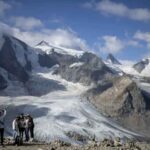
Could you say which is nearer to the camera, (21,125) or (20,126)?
(20,126)

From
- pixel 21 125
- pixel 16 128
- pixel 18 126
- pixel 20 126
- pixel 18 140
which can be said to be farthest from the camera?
pixel 21 125

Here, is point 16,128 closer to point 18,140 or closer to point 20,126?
point 20,126

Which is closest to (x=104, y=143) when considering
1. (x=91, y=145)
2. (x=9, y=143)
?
(x=91, y=145)

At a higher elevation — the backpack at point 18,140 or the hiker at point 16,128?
the hiker at point 16,128

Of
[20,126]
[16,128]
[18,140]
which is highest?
[20,126]

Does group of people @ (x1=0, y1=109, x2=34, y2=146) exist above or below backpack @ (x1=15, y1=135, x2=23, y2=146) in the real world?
above

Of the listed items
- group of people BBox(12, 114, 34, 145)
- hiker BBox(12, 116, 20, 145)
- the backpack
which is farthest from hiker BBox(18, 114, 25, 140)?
the backpack

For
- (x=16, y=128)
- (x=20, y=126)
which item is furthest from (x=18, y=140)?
(x=20, y=126)

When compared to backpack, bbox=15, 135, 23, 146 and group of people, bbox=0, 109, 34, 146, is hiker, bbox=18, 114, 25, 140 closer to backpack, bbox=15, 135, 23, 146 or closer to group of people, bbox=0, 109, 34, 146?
group of people, bbox=0, 109, 34, 146

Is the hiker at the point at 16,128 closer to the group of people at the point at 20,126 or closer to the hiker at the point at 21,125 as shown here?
the group of people at the point at 20,126

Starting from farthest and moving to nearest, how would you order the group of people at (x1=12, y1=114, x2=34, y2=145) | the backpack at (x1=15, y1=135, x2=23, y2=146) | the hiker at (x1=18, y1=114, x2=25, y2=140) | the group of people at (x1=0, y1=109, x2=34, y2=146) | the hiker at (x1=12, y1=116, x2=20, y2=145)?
the hiker at (x1=18, y1=114, x2=25, y2=140)
the group of people at (x1=12, y1=114, x2=34, y2=145)
the hiker at (x1=12, y1=116, x2=20, y2=145)
the backpack at (x1=15, y1=135, x2=23, y2=146)
the group of people at (x1=0, y1=109, x2=34, y2=146)

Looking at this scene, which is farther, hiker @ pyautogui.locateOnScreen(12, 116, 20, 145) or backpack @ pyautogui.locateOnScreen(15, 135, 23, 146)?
hiker @ pyautogui.locateOnScreen(12, 116, 20, 145)

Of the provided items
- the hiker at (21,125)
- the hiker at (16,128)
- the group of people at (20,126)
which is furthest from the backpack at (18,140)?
the hiker at (21,125)

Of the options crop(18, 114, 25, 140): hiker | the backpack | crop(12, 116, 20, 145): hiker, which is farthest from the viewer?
crop(18, 114, 25, 140): hiker
